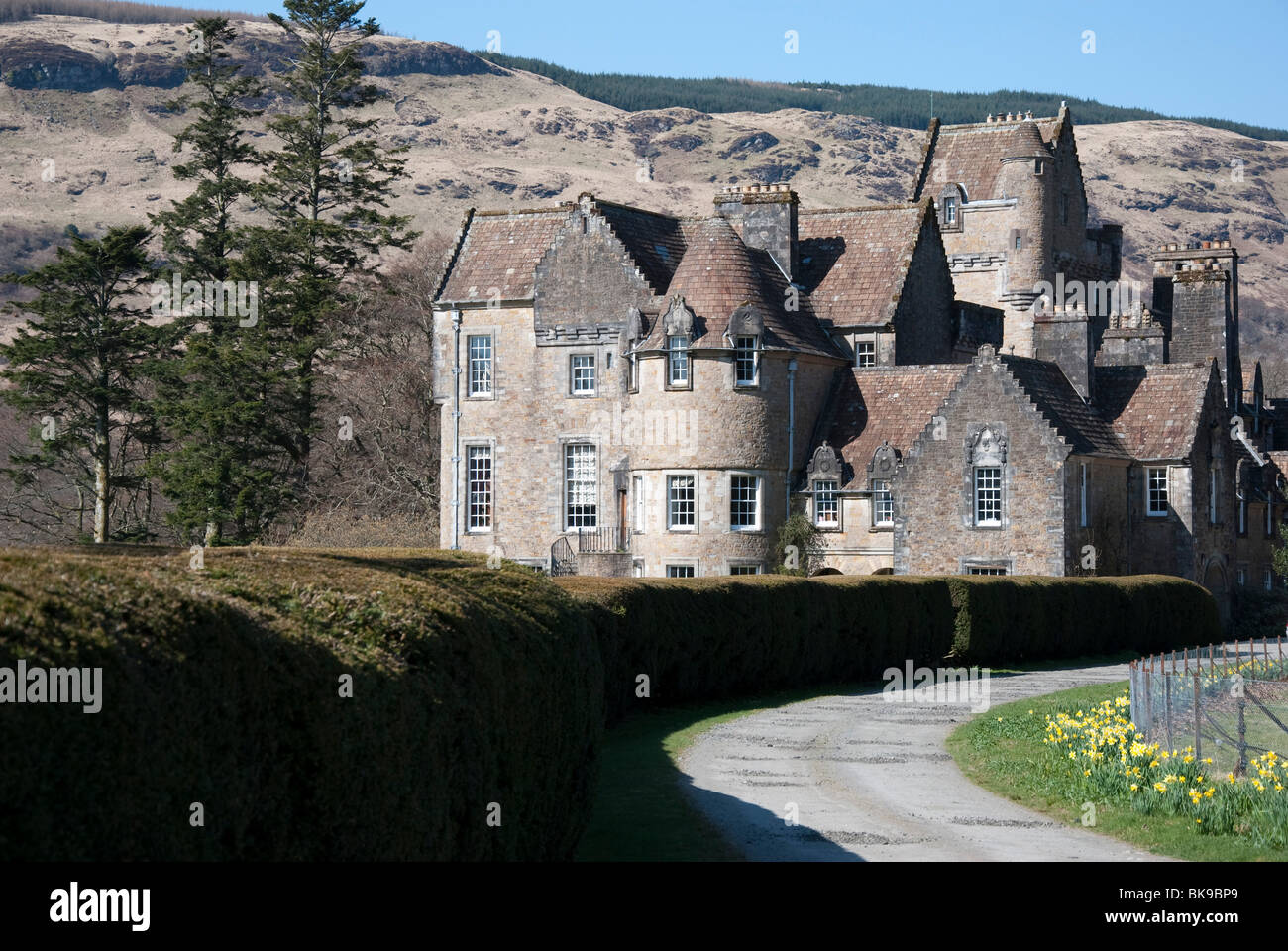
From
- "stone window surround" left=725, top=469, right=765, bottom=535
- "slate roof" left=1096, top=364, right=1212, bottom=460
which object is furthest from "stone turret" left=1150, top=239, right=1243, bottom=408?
"stone window surround" left=725, top=469, right=765, bottom=535

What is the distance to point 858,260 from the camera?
51906 millimetres

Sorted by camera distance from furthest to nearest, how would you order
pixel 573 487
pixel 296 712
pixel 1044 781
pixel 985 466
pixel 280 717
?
pixel 573 487, pixel 985 466, pixel 1044 781, pixel 296 712, pixel 280 717

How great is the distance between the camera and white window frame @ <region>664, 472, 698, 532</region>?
151 feet

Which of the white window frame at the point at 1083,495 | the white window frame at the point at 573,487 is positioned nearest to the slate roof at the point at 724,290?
the white window frame at the point at 573,487

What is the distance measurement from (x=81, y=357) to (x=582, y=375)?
609 inches

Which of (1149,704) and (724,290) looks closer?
(1149,704)

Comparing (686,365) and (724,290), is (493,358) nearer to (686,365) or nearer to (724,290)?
(686,365)

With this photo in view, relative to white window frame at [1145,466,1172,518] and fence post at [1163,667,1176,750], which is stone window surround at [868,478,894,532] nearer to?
white window frame at [1145,466,1172,518]

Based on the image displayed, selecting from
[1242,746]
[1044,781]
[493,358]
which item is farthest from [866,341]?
[1242,746]

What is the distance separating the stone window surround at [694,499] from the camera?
45.8 meters
